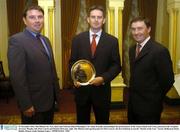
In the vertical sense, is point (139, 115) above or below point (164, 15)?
below

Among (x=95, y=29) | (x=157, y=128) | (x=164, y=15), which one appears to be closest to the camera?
(x=157, y=128)

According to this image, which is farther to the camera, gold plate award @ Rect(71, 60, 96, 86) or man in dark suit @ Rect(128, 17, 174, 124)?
gold plate award @ Rect(71, 60, 96, 86)

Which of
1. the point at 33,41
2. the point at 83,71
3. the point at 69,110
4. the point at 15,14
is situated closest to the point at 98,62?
the point at 83,71

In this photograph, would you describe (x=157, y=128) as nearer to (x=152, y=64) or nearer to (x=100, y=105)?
(x=152, y=64)

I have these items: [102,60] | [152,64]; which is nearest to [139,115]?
[152,64]

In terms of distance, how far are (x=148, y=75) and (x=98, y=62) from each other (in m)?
0.64

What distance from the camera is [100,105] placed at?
3160 millimetres

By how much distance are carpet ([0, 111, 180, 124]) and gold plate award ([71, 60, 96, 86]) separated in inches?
87.5

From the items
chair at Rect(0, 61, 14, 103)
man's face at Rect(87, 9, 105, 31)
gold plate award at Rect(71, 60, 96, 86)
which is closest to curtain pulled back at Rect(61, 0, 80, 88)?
chair at Rect(0, 61, 14, 103)

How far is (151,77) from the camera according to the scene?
2.65 metres

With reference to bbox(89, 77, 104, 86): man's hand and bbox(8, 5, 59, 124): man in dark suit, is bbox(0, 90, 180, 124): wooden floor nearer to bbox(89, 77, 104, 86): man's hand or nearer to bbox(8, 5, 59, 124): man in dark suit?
bbox(89, 77, 104, 86): man's hand

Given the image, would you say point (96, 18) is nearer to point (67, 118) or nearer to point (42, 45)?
→ point (42, 45)

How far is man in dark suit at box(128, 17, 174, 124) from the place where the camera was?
261 centimetres

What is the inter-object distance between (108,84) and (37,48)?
Answer: 37.1 inches
